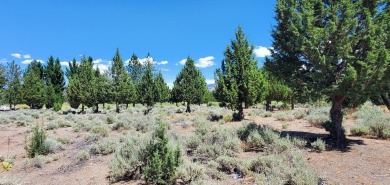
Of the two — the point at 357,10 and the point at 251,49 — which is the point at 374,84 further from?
the point at 251,49

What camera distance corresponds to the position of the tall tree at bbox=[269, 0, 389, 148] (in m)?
9.52

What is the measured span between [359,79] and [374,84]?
2.25 ft

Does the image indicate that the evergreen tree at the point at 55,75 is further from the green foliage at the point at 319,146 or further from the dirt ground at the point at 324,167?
the green foliage at the point at 319,146

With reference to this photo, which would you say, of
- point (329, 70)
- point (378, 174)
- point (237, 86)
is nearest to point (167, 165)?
point (378, 174)

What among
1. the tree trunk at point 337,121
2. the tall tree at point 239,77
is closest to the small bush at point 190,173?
the tree trunk at point 337,121

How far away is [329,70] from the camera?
33.9ft

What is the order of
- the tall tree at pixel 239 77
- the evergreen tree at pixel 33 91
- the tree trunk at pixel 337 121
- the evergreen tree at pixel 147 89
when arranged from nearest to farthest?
the tree trunk at pixel 337 121
the tall tree at pixel 239 77
the evergreen tree at pixel 147 89
the evergreen tree at pixel 33 91

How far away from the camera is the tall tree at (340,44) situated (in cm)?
952

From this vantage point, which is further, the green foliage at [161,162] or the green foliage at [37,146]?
the green foliage at [37,146]

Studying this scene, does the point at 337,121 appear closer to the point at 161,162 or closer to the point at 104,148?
the point at 161,162

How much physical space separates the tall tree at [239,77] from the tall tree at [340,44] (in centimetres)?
1030

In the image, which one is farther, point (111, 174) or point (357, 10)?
point (357, 10)

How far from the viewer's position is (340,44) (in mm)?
9703

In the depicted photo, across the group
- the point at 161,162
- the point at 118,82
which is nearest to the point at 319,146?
the point at 161,162
